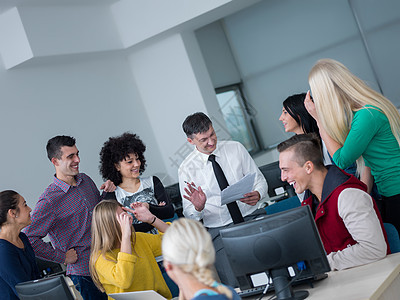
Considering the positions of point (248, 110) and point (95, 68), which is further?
point (248, 110)

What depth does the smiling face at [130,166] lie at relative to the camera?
151 inches

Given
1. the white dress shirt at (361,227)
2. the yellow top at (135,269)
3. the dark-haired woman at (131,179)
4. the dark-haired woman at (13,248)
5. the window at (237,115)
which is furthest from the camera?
the window at (237,115)

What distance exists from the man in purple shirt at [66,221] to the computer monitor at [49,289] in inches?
38.8

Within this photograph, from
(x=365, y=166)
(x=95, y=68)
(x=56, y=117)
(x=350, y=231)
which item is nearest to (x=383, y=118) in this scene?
(x=365, y=166)

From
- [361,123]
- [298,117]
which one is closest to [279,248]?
[361,123]

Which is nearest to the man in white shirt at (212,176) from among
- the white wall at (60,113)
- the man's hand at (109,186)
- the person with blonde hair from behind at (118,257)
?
the man's hand at (109,186)

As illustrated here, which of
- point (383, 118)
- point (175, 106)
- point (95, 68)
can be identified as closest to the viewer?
point (383, 118)

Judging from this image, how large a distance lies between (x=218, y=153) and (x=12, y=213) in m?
1.49

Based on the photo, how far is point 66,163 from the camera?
3.80 metres

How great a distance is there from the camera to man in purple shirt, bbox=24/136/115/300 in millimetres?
3740

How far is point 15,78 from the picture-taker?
213 inches

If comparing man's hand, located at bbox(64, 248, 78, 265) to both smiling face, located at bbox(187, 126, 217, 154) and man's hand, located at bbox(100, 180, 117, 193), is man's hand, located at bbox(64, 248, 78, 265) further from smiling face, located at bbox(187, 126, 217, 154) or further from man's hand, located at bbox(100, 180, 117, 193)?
smiling face, located at bbox(187, 126, 217, 154)

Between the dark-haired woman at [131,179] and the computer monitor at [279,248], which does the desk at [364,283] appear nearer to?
the computer monitor at [279,248]

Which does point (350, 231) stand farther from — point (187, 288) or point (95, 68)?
point (95, 68)
